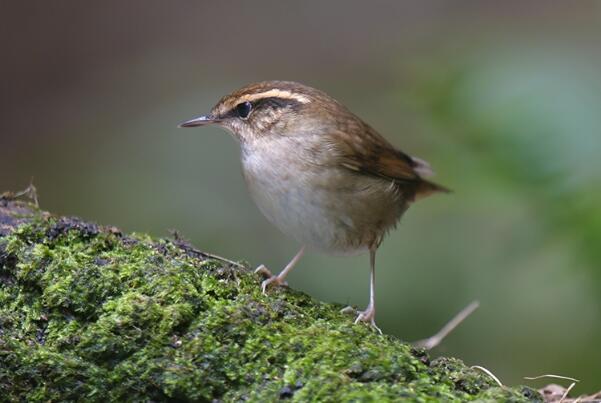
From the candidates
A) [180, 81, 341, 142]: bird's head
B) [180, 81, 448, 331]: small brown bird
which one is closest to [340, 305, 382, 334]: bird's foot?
[180, 81, 448, 331]: small brown bird

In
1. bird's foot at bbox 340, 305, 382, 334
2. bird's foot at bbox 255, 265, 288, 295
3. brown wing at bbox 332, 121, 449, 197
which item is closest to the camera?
bird's foot at bbox 255, 265, 288, 295

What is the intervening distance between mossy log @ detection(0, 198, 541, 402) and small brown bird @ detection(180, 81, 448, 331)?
2.60ft

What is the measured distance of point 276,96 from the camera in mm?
4652

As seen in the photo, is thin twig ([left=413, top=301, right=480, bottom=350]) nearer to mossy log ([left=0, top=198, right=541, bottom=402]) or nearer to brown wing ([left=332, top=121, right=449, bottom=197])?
mossy log ([left=0, top=198, right=541, bottom=402])

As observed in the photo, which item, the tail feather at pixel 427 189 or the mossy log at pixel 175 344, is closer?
the mossy log at pixel 175 344

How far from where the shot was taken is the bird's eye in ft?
15.4

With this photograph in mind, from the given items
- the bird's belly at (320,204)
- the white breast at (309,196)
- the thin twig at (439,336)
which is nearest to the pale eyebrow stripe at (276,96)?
the white breast at (309,196)

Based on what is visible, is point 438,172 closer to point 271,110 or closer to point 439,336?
point 271,110

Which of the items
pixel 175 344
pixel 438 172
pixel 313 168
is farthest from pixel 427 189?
pixel 175 344

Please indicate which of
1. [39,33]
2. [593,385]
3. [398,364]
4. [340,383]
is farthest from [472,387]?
[39,33]

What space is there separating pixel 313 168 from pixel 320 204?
0.19 metres

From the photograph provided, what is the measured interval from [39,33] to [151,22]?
6.12 feet

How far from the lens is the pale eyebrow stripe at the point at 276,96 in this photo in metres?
4.65

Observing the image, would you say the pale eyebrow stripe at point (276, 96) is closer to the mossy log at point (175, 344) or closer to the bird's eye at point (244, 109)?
the bird's eye at point (244, 109)
